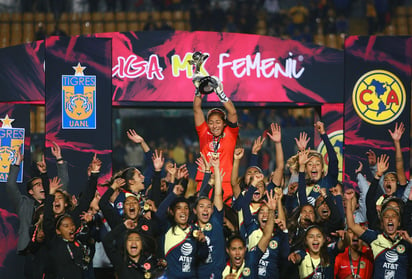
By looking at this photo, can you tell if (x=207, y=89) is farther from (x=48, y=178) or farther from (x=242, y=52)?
(x=48, y=178)

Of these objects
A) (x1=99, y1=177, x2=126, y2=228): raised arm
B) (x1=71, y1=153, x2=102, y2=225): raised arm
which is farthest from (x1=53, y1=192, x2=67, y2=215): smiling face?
(x1=99, y1=177, x2=126, y2=228): raised arm

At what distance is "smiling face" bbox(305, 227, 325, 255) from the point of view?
8.50 metres

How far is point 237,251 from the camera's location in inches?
324

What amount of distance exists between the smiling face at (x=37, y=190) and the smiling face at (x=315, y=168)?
10.3 feet

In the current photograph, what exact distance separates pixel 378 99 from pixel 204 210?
3734mm

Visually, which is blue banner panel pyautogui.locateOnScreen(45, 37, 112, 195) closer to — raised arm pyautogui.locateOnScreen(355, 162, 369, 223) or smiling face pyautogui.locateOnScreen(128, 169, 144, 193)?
smiling face pyautogui.locateOnScreen(128, 169, 144, 193)

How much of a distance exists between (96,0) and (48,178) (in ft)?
33.6

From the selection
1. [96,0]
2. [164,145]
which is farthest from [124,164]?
[96,0]

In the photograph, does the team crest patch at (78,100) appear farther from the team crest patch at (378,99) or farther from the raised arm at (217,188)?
the team crest patch at (378,99)

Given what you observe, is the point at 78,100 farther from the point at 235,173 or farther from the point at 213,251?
the point at 213,251

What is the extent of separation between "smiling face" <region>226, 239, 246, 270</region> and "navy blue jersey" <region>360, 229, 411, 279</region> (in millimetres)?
1370

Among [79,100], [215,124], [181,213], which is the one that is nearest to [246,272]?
[181,213]

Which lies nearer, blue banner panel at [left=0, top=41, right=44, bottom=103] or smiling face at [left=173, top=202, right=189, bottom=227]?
smiling face at [left=173, top=202, right=189, bottom=227]

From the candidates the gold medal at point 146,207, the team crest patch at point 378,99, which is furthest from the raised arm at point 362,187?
the gold medal at point 146,207
